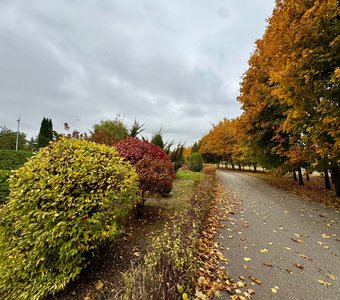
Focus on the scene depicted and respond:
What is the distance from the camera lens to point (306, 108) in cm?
630

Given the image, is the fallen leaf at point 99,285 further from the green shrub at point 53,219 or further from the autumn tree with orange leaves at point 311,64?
the autumn tree with orange leaves at point 311,64

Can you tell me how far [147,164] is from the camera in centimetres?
521

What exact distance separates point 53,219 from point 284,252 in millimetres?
4224

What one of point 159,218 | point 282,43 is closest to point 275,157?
point 282,43

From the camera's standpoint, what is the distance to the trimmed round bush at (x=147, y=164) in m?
4.99

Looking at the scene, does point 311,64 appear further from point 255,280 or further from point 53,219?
point 53,219

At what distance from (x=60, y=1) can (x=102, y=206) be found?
666 centimetres

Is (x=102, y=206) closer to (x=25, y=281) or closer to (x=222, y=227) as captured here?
(x=25, y=281)

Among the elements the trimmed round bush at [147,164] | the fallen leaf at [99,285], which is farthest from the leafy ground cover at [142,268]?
the trimmed round bush at [147,164]

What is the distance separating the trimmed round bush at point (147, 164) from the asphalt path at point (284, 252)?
197 cm

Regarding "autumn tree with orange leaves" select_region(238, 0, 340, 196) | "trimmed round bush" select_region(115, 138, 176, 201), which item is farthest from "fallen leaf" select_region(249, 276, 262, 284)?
"autumn tree with orange leaves" select_region(238, 0, 340, 196)

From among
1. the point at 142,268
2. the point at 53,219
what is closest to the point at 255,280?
the point at 142,268

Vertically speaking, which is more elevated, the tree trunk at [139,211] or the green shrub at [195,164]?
the green shrub at [195,164]

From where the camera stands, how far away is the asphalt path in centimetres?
295
